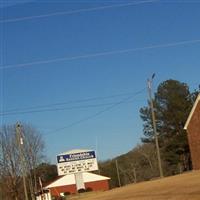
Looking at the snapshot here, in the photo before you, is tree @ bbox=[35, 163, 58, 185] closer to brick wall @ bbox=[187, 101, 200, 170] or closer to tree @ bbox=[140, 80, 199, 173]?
tree @ bbox=[140, 80, 199, 173]

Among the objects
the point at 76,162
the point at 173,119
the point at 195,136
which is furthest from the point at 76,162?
the point at 173,119

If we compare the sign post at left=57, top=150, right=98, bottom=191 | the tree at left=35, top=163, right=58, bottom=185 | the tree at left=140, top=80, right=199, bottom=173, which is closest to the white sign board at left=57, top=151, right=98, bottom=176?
the sign post at left=57, top=150, right=98, bottom=191

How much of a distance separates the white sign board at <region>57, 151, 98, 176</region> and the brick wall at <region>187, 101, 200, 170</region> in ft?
42.0

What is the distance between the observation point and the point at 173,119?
8981 centimetres

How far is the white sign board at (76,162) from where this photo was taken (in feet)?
228

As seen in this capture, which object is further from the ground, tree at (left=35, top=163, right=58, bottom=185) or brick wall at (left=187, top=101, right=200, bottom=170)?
tree at (left=35, top=163, right=58, bottom=185)

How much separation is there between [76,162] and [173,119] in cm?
2502

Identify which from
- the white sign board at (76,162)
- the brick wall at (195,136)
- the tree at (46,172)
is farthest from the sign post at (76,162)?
the tree at (46,172)

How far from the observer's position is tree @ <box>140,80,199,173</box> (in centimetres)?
8619

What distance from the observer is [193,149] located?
63.8m

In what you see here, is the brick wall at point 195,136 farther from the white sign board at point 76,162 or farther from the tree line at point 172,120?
the tree line at point 172,120

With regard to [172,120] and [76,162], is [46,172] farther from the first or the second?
[76,162]

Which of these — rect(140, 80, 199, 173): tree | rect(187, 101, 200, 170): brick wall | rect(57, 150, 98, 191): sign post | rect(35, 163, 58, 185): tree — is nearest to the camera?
rect(187, 101, 200, 170): brick wall

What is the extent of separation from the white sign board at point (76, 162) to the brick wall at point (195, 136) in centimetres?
1282
